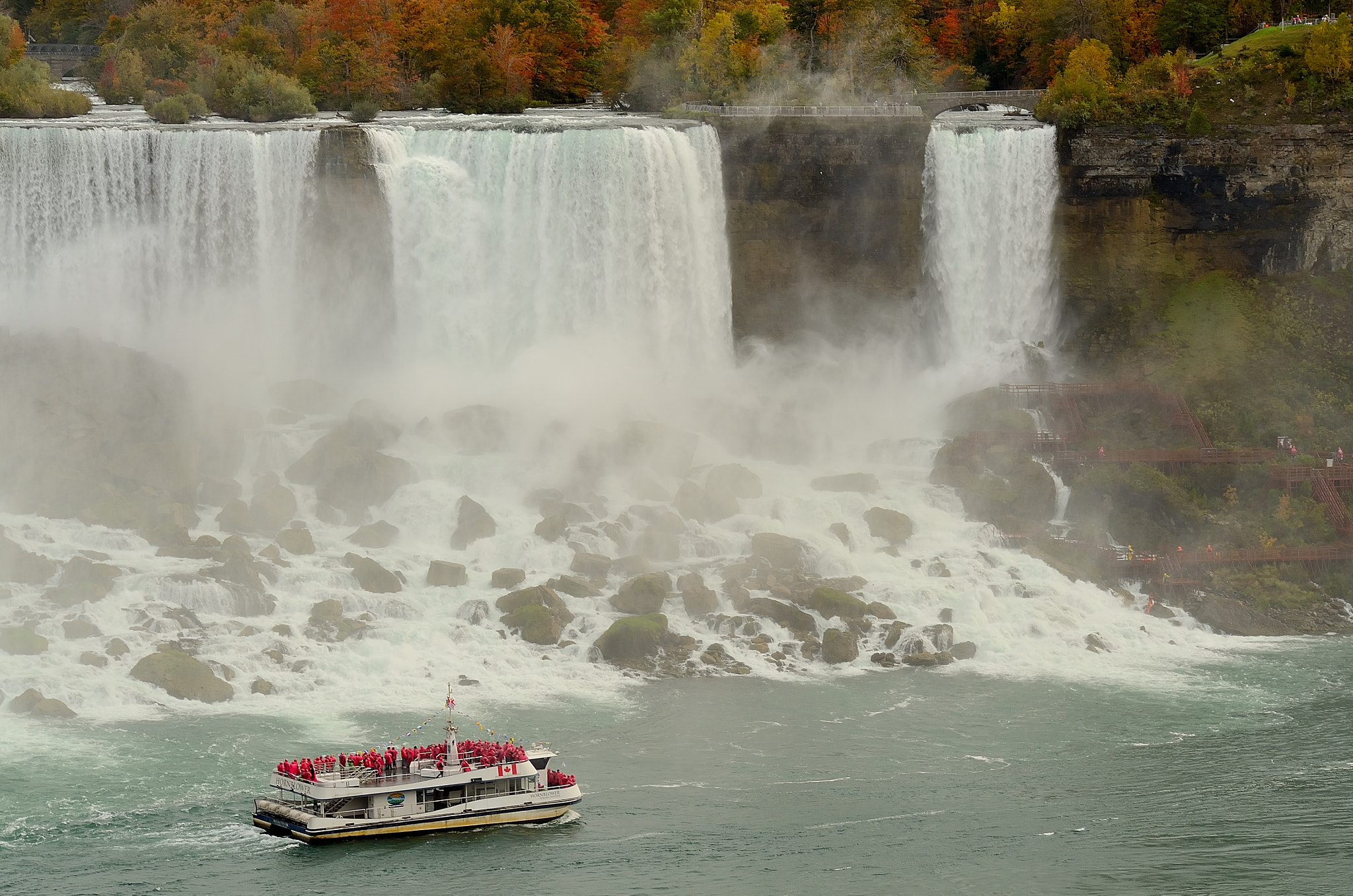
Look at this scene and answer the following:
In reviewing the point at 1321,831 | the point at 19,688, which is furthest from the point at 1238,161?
the point at 19,688

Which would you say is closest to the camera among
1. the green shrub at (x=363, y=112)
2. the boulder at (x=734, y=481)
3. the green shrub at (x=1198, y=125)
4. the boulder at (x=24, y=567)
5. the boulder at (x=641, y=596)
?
the boulder at (x=24, y=567)

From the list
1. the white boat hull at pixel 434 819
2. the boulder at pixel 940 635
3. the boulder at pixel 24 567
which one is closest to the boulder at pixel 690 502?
the boulder at pixel 940 635

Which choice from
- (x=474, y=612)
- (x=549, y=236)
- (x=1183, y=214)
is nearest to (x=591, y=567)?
(x=474, y=612)

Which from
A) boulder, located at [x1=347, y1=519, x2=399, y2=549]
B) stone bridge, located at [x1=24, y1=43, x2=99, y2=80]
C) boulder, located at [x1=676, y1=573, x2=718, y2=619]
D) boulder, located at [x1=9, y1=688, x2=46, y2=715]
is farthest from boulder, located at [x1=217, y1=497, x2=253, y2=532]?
stone bridge, located at [x1=24, y1=43, x2=99, y2=80]

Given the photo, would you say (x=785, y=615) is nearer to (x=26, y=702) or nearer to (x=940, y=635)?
(x=940, y=635)

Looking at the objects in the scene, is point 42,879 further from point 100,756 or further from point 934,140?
point 934,140

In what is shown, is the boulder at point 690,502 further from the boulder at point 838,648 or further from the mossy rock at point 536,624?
the boulder at point 838,648
